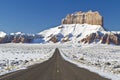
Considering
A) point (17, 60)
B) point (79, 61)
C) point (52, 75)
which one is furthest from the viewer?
point (79, 61)

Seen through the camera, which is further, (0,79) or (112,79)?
(112,79)

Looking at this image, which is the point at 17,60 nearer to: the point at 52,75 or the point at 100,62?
the point at 100,62

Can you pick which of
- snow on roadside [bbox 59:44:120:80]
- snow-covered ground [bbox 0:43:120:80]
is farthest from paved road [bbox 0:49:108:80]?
snow on roadside [bbox 59:44:120:80]

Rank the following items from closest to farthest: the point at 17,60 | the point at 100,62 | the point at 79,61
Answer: the point at 100,62, the point at 17,60, the point at 79,61

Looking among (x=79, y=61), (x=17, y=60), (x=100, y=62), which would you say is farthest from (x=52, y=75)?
(x=79, y=61)

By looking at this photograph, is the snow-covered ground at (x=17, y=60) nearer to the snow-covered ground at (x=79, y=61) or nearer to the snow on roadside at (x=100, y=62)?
the snow-covered ground at (x=79, y=61)

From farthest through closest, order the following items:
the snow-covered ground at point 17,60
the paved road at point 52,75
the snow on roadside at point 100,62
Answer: the snow-covered ground at point 17,60 < the snow on roadside at point 100,62 < the paved road at point 52,75

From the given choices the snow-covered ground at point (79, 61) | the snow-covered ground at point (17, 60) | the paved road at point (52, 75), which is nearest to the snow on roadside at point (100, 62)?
the snow-covered ground at point (79, 61)

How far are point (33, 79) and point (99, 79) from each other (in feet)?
14.6

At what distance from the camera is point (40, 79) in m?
19.5

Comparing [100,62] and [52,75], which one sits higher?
[52,75]

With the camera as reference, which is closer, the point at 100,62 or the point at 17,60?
the point at 100,62

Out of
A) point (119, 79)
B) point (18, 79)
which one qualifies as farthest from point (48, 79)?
point (119, 79)

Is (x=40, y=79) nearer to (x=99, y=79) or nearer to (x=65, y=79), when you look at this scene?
(x=65, y=79)
